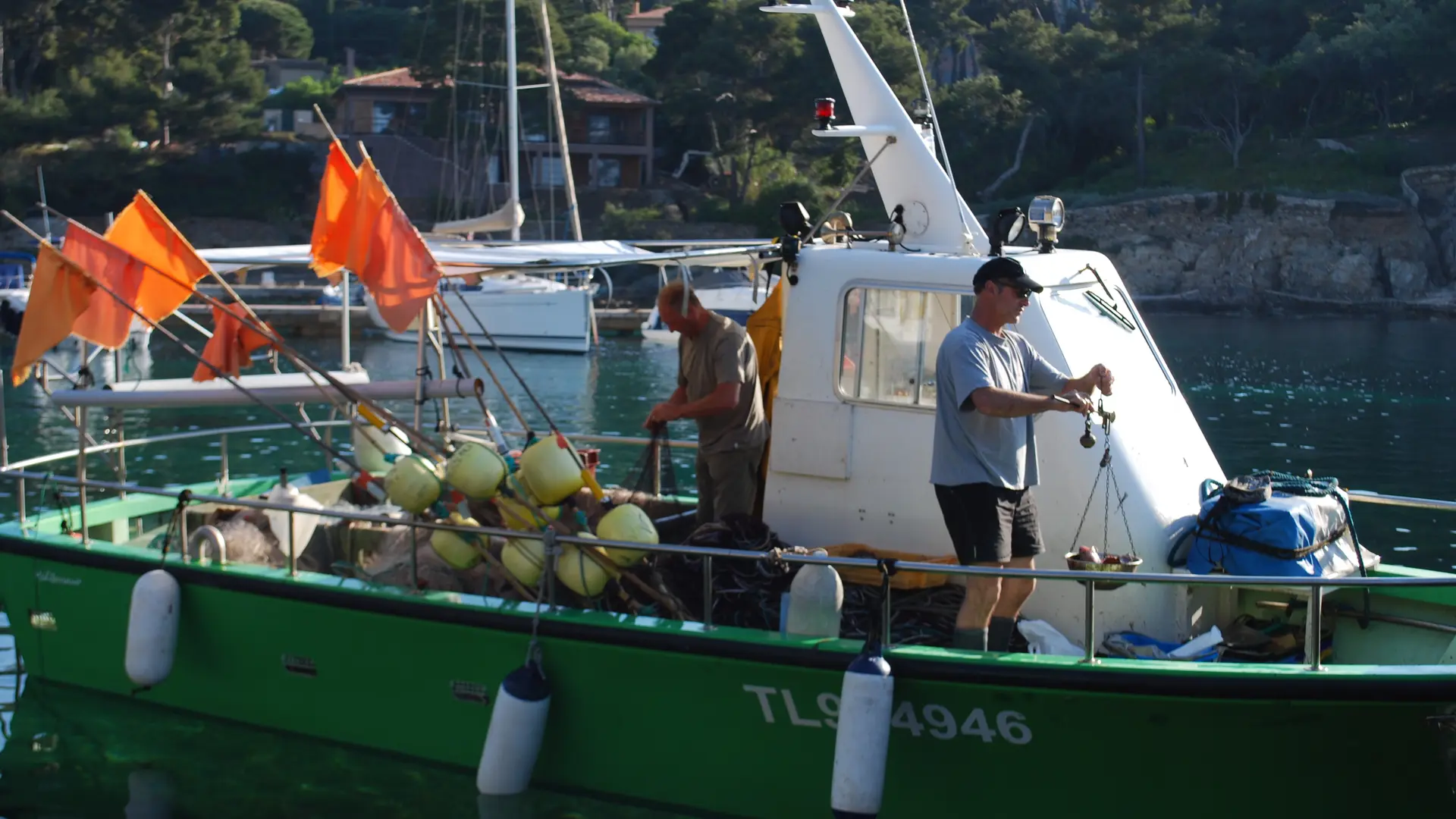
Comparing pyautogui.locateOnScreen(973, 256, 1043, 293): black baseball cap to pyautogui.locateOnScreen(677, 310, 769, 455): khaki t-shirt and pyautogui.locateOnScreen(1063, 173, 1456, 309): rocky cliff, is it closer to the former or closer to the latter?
pyautogui.locateOnScreen(677, 310, 769, 455): khaki t-shirt

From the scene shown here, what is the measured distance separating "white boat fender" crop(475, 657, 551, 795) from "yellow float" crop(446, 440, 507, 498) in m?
0.98

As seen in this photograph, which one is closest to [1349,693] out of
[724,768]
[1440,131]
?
[724,768]

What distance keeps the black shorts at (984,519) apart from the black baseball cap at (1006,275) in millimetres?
832

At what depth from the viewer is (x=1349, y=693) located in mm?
5961

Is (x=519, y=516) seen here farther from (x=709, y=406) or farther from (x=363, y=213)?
(x=363, y=213)

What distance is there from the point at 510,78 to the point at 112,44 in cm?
2817

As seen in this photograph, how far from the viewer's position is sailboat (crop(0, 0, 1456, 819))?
616cm

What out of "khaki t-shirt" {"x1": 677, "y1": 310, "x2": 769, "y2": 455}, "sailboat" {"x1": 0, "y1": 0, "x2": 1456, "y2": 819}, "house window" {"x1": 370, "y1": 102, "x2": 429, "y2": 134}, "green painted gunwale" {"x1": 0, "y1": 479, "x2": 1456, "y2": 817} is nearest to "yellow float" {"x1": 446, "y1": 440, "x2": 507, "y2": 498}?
"sailboat" {"x1": 0, "y1": 0, "x2": 1456, "y2": 819}

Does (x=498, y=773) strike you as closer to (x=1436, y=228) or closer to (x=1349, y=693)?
(x=1349, y=693)

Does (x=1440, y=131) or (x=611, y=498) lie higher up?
(x=1440, y=131)

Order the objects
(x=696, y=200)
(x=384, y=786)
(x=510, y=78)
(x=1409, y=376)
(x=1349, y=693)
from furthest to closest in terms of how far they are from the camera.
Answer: (x=696, y=200), (x=510, y=78), (x=1409, y=376), (x=384, y=786), (x=1349, y=693)

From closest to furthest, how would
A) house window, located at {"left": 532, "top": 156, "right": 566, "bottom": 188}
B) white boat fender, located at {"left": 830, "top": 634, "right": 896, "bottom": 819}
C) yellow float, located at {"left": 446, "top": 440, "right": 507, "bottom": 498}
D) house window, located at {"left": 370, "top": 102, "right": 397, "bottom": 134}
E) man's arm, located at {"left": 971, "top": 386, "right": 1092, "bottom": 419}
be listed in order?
man's arm, located at {"left": 971, "top": 386, "right": 1092, "bottom": 419}, white boat fender, located at {"left": 830, "top": 634, "right": 896, "bottom": 819}, yellow float, located at {"left": 446, "top": 440, "right": 507, "bottom": 498}, house window, located at {"left": 532, "top": 156, "right": 566, "bottom": 188}, house window, located at {"left": 370, "top": 102, "right": 397, "bottom": 134}

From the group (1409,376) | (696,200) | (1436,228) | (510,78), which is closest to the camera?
(1409,376)

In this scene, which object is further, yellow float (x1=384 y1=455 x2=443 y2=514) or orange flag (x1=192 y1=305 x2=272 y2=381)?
orange flag (x1=192 y1=305 x2=272 y2=381)
